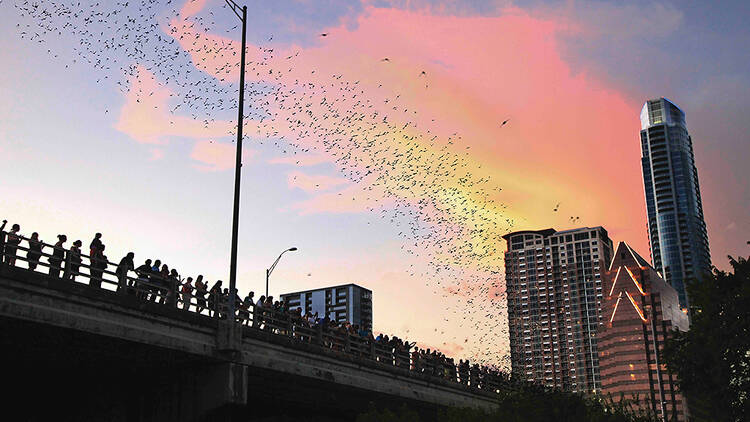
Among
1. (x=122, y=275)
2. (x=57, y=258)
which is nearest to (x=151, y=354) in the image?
(x=122, y=275)

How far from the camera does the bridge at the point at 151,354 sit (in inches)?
778

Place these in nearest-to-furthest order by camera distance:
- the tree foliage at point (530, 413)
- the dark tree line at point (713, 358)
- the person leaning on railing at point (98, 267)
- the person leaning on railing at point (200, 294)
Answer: the person leaning on railing at point (98, 267) < the person leaning on railing at point (200, 294) < the tree foliage at point (530, 413) < the dark tree line at point (713, 358)

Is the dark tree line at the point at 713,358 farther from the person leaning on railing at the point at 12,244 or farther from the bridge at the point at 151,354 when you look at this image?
the person leaning on railing at the point at 12,244

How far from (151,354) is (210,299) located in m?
2.70

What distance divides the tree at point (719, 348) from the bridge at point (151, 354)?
1310 cm

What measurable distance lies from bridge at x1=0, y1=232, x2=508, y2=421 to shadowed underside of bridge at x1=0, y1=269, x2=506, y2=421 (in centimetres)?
3

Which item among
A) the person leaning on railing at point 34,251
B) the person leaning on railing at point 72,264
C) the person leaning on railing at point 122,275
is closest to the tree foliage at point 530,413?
the person leaning on railing at point 122,275

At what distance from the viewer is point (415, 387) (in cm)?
3653

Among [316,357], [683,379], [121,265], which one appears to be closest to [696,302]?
[683,379]

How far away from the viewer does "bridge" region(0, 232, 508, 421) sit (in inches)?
778

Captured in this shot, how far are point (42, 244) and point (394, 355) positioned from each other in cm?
1962

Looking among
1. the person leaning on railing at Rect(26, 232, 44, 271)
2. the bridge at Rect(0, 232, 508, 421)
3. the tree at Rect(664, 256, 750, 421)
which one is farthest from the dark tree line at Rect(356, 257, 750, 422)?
the person leaning on railing at Rect(26, 232, 44, 271)

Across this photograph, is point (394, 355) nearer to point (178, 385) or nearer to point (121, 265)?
point (178, 385)

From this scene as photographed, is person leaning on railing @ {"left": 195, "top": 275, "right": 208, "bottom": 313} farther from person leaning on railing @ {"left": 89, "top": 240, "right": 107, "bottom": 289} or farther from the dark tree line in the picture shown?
the dark tree line
